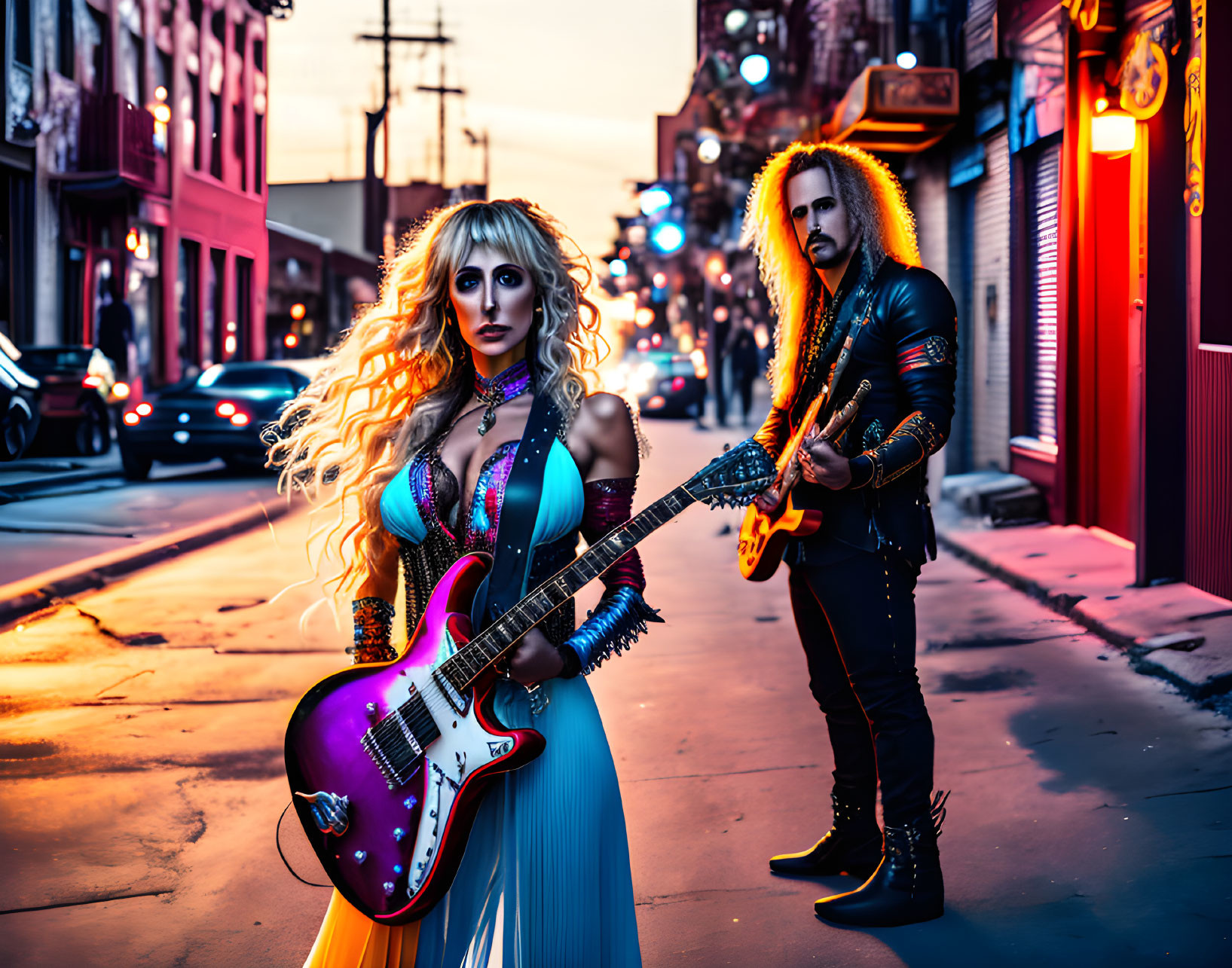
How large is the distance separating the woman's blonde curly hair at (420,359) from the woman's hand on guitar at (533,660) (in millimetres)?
474

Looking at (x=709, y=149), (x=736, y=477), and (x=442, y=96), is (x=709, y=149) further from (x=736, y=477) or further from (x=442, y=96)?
(x=442, y=96)

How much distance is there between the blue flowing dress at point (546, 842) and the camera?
2.32m

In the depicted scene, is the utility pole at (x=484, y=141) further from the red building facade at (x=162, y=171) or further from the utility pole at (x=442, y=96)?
the red building facade at (x=162, y=171)

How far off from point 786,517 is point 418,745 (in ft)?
4.52

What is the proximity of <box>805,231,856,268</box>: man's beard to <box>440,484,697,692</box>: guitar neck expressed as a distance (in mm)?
1272

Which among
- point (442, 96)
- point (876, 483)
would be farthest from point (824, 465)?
point (442, 96)

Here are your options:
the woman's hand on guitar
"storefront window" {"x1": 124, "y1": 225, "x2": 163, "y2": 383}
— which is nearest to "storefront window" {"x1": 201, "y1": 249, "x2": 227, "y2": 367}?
"storefront window" {"x1": 124, "y1": 225, "x2": 163, "y2": 383}

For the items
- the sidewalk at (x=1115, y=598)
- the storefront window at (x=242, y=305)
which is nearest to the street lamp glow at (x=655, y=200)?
the storefront window at (x=242, y=305)

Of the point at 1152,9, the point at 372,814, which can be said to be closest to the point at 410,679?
the point at 372,814

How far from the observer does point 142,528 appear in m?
10.9

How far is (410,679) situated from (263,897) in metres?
1.81

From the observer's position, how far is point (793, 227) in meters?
3.57

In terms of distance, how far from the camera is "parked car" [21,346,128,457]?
17.5ft

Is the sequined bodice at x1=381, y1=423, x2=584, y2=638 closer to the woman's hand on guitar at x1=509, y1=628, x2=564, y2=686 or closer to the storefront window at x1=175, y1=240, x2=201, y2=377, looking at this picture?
the woman's hand on guitar at x1=509, y1=628, x2=564, y2=686
